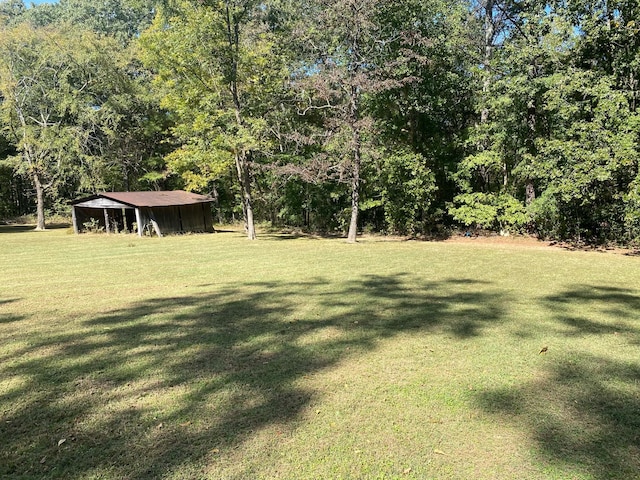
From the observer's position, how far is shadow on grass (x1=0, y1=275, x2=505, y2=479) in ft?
9.59

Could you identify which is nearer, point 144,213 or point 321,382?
point 321,382

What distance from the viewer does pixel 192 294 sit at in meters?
8.03

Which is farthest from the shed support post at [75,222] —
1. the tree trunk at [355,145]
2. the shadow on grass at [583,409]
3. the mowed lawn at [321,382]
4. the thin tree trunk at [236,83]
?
the shadow on grass at [583,409]

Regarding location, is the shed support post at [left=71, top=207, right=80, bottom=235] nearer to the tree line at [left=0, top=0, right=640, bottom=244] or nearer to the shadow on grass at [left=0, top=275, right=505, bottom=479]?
the tree line at [left=0, top=0, right=640, bottom=244]

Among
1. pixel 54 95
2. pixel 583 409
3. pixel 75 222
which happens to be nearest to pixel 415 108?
pixel 583 409

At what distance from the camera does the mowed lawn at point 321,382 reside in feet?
9.20

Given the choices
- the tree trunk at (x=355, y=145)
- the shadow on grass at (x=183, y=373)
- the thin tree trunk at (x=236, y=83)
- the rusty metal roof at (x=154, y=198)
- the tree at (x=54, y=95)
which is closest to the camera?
the shadow on grass at (x=183, y=373)

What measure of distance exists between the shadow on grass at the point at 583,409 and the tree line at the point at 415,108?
472 inches

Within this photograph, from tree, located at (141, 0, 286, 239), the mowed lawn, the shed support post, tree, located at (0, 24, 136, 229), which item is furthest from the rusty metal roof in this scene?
the mowed lawn

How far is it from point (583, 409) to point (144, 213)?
2339cm

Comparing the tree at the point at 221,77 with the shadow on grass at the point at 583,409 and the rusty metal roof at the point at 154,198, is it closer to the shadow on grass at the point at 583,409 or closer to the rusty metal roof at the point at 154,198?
the rusty metal roof at the point at 154,198

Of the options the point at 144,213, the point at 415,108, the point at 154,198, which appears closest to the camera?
the point at 415,108

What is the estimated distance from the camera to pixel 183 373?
166 inches

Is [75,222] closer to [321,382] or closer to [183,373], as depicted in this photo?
[183,373]
